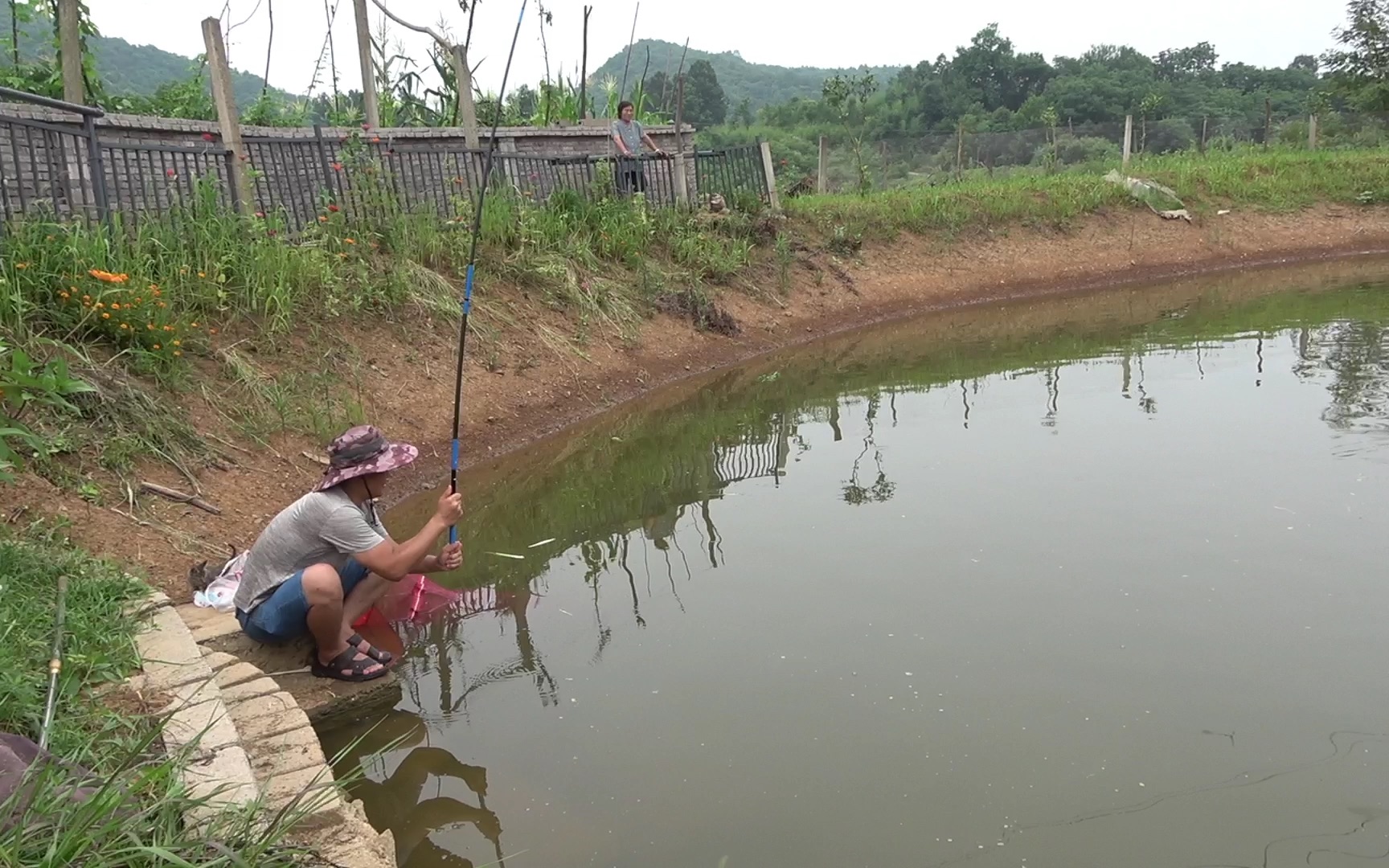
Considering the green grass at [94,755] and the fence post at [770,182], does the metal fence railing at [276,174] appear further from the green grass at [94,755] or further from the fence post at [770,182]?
the green grass at [94,755]

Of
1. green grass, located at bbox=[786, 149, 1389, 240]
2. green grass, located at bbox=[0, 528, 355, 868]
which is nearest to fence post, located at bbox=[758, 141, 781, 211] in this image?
green grass, located at bbox=[786, 149, 1389, 240]

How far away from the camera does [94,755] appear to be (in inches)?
112

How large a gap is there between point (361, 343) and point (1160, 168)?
51.7 feet

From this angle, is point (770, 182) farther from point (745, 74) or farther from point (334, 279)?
point (745, 74)

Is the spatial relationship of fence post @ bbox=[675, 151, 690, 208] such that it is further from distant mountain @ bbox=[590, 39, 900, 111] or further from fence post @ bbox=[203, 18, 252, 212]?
distant mountain @ bbox=[590, 39, 900, 111]

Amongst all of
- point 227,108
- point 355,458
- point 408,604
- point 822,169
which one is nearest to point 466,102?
point 227,108

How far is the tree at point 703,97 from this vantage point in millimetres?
52094

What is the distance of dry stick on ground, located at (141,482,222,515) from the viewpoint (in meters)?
5.67

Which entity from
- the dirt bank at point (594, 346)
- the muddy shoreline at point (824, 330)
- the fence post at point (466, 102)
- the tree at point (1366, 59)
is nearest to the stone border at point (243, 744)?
the dirt bank at point (594, 346)

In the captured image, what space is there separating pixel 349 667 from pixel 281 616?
32 cm

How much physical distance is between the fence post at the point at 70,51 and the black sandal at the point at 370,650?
Result: 18.9 ft

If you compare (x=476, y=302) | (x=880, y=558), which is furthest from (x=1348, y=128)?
(x=880, y=558)

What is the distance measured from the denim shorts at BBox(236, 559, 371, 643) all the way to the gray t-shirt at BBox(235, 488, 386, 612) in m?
0.05

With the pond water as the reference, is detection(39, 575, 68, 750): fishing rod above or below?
above
